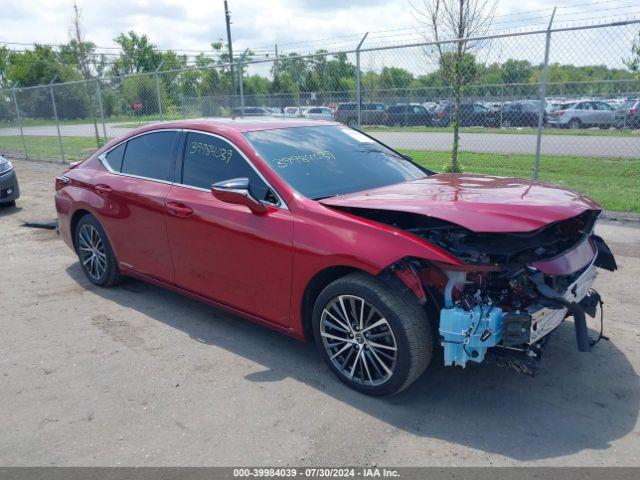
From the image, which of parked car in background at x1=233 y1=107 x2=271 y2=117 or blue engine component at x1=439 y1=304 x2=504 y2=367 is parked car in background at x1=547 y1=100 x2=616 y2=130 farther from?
blue engine component at x1=439 y1=304 x2=504 y2=367

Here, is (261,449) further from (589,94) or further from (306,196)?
(589,94)

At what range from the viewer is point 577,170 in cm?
1200

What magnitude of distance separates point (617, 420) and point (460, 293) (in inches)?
45.4

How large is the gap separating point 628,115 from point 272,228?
1237 cm

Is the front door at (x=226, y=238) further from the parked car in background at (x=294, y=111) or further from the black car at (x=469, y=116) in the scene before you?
the parked car in background at (x=294, y=111)

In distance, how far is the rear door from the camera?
184 inches

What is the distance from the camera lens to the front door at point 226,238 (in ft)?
12.5

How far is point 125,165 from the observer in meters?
5.19

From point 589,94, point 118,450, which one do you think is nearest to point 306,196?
point 118,450

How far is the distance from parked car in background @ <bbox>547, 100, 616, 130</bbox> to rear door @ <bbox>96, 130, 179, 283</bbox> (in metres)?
11.3

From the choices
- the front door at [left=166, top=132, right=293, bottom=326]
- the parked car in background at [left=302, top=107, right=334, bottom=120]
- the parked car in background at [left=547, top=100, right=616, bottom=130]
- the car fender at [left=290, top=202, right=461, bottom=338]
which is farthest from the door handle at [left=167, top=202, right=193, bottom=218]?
the parked car in background at [left=547, top=100, right=616, bottom=130]

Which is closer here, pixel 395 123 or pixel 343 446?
pixel 343 446

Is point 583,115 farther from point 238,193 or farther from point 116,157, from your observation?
point 238,193

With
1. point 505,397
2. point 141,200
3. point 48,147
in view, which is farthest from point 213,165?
point 48,147
